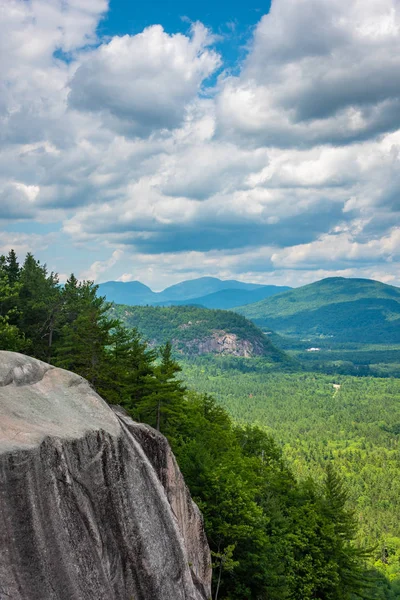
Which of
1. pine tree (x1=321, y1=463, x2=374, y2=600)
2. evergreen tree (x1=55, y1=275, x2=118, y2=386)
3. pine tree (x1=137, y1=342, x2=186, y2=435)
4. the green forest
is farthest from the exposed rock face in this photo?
pine tree (x1=321, y1=463, x2=374, y2=600)

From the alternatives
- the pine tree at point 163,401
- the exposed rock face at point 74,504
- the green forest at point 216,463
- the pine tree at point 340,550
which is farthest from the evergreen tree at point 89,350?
the pine tree at point 340,550

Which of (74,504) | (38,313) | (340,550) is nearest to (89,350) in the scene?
(38,313)

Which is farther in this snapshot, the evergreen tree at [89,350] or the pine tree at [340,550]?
Result: the pine tree at [340,550]

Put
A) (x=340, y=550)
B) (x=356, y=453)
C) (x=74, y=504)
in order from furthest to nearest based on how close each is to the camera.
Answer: (x=356, y=453), (x=340, y=550), (x=74, y=504)

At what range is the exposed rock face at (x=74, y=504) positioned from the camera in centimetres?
1236

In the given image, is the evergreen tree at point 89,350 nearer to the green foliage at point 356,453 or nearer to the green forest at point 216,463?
the green forest at point 216,463

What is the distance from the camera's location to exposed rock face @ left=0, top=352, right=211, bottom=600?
12.4 metres

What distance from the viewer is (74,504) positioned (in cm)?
1374

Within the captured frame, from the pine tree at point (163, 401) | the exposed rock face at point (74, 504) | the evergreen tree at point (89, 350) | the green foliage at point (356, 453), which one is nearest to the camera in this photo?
the exposed rock face at point (74, 504)

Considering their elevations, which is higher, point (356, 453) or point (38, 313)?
point (38, 313)

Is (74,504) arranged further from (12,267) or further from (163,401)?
(12,267)

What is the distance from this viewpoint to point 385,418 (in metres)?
188

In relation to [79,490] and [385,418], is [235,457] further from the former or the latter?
[385,418]

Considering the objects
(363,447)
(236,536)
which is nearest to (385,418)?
(363,447)
